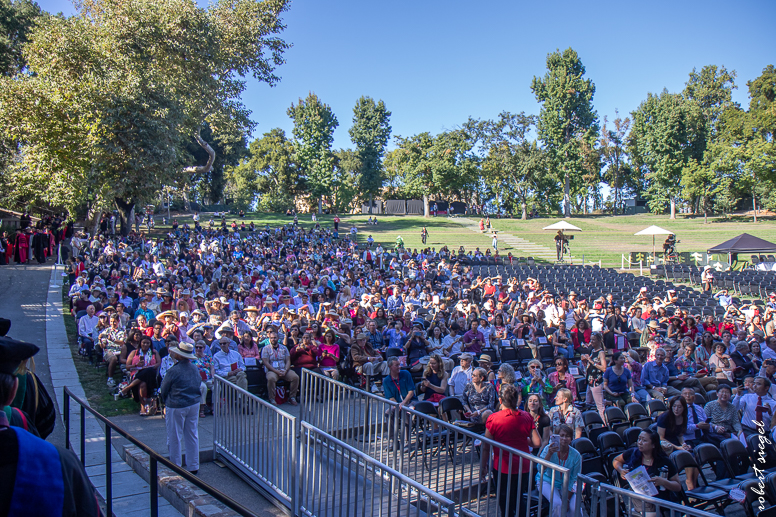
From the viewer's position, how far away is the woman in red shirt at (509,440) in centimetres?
478

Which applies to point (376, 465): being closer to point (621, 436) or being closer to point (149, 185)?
point (621, 436)

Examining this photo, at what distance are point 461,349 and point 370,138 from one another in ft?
196

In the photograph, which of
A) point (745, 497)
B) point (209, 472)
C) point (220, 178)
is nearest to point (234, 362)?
point (209, 472)

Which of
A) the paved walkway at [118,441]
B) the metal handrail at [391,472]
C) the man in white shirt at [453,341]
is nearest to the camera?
the metal handrail at [391,472]

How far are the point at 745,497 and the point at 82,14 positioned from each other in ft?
114

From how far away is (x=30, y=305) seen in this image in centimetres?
1467

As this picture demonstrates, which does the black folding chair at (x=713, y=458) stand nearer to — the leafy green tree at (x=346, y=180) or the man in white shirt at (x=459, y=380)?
the man in white shirt at (x=459, y=380)

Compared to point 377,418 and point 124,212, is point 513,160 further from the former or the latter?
point 377,418

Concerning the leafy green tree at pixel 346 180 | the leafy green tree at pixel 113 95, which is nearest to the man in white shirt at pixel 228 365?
the leafy green tree at pixel 113 95

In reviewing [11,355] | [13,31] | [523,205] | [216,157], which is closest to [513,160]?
[523,205]

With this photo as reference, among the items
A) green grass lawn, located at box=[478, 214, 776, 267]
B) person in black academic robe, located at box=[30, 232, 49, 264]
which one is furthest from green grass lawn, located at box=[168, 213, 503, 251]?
person in black academic robe, located at box=[30, 232, 49, 264]

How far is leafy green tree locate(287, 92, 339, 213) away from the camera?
60.9 meters

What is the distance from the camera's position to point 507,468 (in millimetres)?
4785

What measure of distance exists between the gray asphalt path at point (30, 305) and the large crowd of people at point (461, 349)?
35.8 inches
